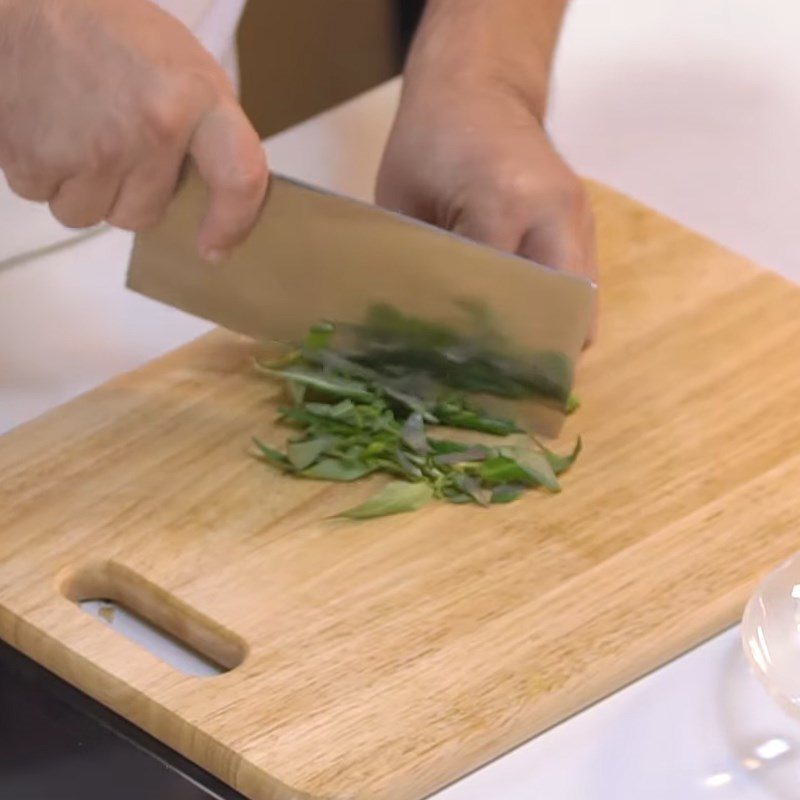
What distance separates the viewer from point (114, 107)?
1125 mm

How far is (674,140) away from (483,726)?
2.77ft

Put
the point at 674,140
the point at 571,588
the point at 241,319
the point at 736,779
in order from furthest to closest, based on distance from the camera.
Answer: the point at 674,140
the point at 241,319
the point at 571,588
the point at 736,779

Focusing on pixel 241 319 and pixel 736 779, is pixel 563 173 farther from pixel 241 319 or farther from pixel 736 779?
pixel 736 779

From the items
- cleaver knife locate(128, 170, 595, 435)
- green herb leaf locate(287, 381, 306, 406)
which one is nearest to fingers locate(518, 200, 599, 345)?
cleaver knife locate(128, 170, 595, 435)

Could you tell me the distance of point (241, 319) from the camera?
1312mm

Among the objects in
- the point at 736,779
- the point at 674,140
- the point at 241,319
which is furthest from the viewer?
the point at 674,140

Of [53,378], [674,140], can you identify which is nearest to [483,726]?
[53,378]

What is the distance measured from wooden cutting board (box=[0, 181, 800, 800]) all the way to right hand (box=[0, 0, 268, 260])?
19 cm

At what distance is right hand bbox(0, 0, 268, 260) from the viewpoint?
3.66ft

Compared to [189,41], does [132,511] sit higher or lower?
lower

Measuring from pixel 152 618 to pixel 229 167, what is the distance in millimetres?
299

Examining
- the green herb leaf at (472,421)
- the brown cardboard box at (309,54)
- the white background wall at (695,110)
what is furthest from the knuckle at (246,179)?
the brown cardboard box at (309,54)

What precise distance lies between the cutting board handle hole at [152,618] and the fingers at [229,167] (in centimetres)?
24

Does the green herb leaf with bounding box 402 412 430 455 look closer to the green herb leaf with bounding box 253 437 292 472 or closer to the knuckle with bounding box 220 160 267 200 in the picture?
the green herb leaf with bounding box 253 437 292 472
